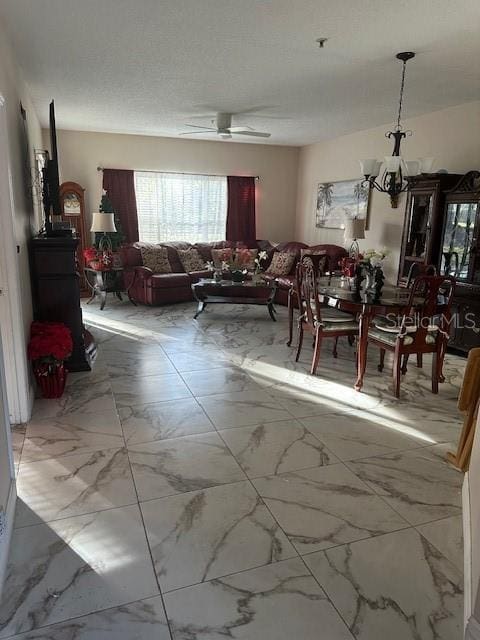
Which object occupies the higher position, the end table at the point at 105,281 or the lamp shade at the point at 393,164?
the lamp shade at the point at 393,164

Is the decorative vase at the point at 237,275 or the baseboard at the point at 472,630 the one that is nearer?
the baseboard at the point at 472,630

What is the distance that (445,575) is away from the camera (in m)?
1.78

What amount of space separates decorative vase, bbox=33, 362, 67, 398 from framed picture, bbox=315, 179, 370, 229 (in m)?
4.71

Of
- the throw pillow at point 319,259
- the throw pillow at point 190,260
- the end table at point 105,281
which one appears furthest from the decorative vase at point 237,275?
the end table at point 105,281

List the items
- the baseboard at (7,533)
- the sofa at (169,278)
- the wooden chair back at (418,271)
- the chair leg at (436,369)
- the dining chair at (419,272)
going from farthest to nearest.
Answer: the sofa at (169,278), the wooden chair back at (418,271), the dining chair at (419,272), the chair leg at (436,369), the baseboard at (7,533)

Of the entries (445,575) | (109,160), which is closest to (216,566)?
(445,575)

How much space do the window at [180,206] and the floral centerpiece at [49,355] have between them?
4.51m

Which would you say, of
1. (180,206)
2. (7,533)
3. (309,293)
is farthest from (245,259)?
(7,533)

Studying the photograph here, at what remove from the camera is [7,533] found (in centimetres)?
184

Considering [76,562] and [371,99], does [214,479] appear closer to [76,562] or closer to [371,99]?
[76,562]

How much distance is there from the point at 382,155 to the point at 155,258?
3.58m

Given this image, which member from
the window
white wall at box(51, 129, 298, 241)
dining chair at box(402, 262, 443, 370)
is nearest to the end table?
the window

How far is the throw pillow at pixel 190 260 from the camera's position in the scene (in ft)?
23.3

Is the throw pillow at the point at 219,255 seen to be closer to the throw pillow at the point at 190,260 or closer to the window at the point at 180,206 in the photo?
the throw pillow at the point at 190,260
